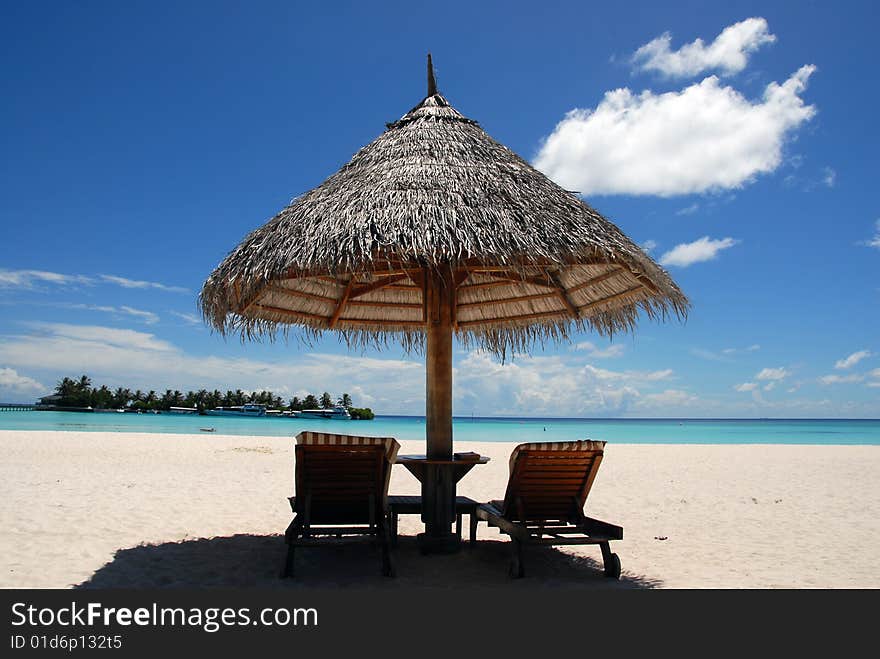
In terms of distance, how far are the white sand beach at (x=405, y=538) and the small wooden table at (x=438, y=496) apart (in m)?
0.14

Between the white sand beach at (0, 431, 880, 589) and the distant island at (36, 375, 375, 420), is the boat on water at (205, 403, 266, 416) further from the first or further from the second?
the white sand beach at (0, 431, 880, 589)

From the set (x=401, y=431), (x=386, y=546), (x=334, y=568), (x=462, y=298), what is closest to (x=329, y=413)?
(x=401, y=431)

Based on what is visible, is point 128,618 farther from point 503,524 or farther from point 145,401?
point 145,401

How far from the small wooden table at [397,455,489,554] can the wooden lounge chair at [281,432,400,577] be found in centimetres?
61

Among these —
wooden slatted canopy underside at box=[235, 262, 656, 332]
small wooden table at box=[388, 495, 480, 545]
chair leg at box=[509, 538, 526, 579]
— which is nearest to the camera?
chair leg at box=[509, 538, 526, 579]

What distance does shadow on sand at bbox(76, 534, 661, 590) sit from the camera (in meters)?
3.82

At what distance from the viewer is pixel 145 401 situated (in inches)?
2721

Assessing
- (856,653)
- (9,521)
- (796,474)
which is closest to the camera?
(856,653)

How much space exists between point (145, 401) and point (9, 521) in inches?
2753

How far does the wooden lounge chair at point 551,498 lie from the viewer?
3.80 metres

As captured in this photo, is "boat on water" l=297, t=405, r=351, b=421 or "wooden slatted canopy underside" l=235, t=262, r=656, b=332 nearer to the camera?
"wooden slatted canopy underside" l=235, t=262, r=656, b=332

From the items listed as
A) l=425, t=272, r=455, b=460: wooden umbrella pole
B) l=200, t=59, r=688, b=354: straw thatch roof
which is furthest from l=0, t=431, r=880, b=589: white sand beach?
l=200, t=59, r=688, b=354: straw thatch roof

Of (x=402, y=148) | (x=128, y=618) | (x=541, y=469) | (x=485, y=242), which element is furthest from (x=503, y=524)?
(x=402, y=148)

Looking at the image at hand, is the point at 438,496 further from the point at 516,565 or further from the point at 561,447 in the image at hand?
the point at 561,447
